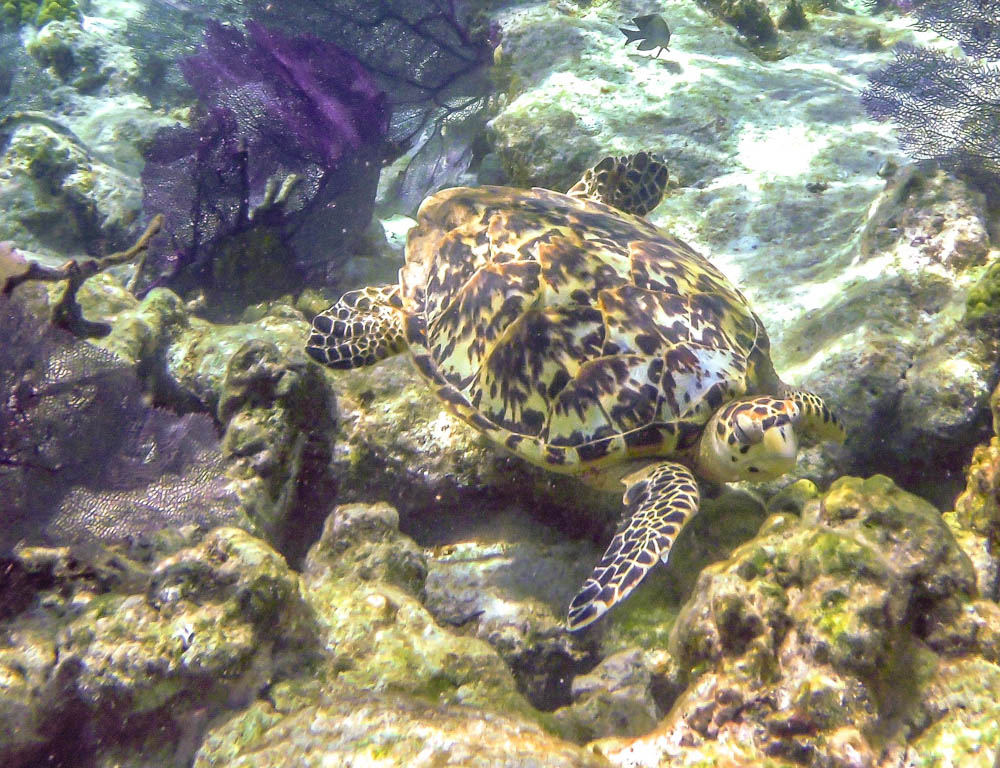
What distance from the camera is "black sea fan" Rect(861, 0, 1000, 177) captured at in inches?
150

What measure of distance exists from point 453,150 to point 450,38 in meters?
1.35

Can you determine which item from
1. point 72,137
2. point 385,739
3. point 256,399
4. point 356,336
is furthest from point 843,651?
point 72,137

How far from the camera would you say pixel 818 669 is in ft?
5.73

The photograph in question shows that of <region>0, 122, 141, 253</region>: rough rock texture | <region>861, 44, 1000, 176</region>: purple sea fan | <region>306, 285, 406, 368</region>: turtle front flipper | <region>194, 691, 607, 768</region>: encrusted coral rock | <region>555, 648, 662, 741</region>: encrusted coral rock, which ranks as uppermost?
<region>861, 44, 1000, 176</region>: purple sea fan

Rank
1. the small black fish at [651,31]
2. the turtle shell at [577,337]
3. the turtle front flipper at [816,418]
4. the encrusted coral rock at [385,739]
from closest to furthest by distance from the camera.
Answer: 1. the encrusted coral rock at [385,739]
2. the turtle front flipper at [816,418]
3. the turtle shell at [577,337]
4. the small black fish at [651,31]

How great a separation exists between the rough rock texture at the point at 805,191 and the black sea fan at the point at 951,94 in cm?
25

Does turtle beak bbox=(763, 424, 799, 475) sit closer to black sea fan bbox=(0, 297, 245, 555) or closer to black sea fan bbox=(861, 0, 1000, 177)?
black sea fan bbox=(0, 297, 245, 555)

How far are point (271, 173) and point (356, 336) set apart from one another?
292 centimetres

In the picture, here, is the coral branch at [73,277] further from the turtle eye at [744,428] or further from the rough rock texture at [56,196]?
the rough rock texture at [56,196]

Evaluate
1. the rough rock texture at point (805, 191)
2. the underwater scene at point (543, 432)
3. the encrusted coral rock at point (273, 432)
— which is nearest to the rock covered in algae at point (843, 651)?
the underwater scene at point (543, 432)

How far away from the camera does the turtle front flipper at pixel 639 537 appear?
2.24 meters

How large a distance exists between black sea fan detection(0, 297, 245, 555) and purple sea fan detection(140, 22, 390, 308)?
2206 mm

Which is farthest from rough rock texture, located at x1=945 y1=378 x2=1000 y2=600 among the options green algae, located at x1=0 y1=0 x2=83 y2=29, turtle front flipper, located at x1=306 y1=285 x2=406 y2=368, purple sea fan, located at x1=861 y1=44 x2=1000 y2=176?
green algae, located at x1=0 y1=0 x2=83 y2=29

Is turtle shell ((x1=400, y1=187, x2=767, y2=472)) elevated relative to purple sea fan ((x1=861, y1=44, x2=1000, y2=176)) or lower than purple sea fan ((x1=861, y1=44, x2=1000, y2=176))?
lower
